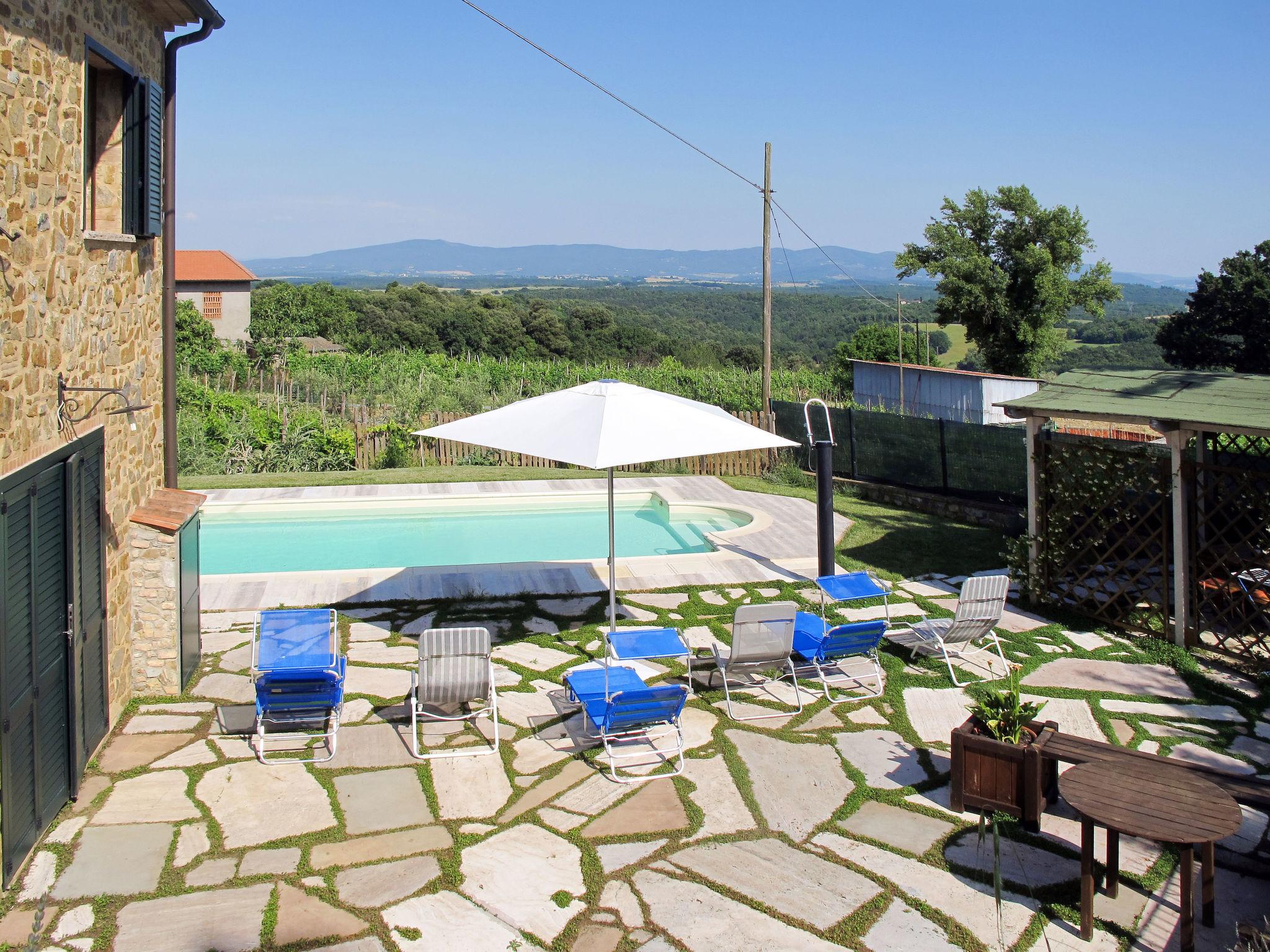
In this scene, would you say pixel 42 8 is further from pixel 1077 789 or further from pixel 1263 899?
pixel 1263 899

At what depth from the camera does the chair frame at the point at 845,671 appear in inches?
307

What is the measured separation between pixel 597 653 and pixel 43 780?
4290 mm

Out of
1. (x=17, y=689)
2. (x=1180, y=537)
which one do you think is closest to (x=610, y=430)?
(x=17, y=689)

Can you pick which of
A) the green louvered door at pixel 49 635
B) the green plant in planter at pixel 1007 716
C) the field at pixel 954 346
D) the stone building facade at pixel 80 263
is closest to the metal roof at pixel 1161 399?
the green plant in planter at pixel 1007 716

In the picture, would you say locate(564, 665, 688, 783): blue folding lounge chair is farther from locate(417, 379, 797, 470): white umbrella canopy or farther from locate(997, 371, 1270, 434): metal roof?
locate(997, 371, 1270, 434): metal roof

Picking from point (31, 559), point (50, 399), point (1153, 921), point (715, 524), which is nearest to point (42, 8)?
point (50, 399)

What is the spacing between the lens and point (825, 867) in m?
5.35

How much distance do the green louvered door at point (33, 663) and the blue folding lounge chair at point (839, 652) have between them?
492 cm

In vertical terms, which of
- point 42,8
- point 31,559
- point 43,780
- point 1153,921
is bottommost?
point 1153,921

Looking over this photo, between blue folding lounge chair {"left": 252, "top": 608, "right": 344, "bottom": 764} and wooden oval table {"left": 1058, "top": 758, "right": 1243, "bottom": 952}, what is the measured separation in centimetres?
447

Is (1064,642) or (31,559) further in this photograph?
(1064,642)

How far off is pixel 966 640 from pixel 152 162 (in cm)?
723

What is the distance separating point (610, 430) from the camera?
7.92 metres

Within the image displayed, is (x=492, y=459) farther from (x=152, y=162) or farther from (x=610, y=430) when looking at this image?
(x=152, y=162)
